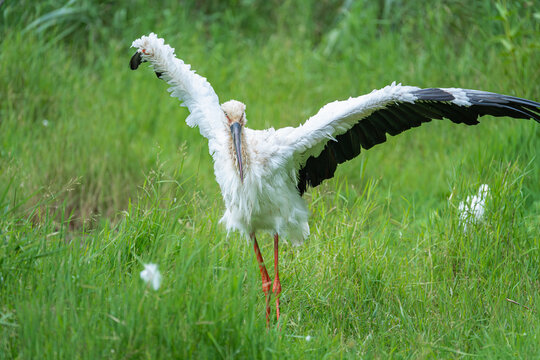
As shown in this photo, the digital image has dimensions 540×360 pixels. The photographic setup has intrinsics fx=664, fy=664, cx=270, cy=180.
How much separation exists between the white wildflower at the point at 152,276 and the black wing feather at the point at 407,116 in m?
1.64

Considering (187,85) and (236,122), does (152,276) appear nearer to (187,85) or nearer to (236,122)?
(236,122)

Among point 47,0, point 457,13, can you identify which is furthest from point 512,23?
point 47,0

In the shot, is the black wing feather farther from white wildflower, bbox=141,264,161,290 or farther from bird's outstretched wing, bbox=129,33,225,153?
white wildflower, bbox=141,264,161,290

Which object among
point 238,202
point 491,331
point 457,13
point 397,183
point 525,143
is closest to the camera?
point 491,331

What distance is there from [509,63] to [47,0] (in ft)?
17.9

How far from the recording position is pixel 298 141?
419 cm

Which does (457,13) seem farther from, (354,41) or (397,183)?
(397,183)

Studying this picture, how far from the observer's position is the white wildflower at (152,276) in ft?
9.92

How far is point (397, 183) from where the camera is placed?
6.35 meters

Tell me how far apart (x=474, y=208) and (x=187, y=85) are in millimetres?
2181

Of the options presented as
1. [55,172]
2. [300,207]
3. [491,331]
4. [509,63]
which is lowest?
[491,331]

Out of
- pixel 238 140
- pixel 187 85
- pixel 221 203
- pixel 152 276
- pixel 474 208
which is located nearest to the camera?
pixel 152 276

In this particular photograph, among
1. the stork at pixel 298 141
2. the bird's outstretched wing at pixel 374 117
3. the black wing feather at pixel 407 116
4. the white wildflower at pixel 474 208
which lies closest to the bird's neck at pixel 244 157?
the stork at pixel 298 141

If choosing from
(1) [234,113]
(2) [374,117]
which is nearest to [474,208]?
(2) [374,117]
